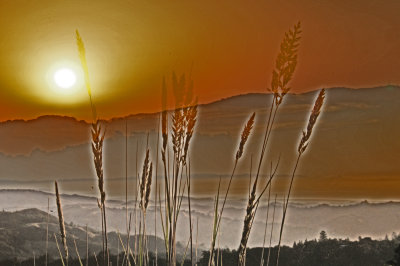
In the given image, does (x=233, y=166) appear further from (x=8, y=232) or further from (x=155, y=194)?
(x=8, y=232)

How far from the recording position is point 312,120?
1642mm

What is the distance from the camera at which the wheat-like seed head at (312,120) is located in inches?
64.6

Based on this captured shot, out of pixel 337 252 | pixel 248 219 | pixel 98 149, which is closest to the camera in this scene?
pixel 98 149

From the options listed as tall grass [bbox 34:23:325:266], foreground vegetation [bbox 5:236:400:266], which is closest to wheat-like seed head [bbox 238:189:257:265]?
tall grass [bbox 34:23:325:266]

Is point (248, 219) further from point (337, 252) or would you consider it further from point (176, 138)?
point (337, 252)

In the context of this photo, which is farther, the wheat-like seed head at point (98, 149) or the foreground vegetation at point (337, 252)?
the foreground vegetation at point (337, 252)

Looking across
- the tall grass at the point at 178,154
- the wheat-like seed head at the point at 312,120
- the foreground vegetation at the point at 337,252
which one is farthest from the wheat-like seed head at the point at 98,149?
the foreground vegetation at the point at 337,252

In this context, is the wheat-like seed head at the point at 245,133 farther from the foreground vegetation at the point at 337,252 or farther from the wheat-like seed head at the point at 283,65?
the foreground vegetation at the point at 337,252

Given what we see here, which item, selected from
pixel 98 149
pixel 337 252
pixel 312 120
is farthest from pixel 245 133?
pixel 337 252

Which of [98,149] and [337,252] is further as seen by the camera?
[337,252]

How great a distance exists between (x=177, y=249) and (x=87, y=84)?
1.75ft

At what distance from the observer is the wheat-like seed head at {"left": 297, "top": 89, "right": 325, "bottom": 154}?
64.6 inches

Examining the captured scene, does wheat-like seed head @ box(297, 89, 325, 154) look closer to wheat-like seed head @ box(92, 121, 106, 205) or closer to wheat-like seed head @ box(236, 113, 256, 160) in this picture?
wheat-like seed head @ box(236, 113, 256, 160)

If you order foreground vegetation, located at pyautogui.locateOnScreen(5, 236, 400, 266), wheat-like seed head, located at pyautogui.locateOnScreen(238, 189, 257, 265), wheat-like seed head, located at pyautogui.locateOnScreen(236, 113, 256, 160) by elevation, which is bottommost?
wheat-like seed head, located at pyautogui.locateOnScreen(238, 189, 257, 265)
